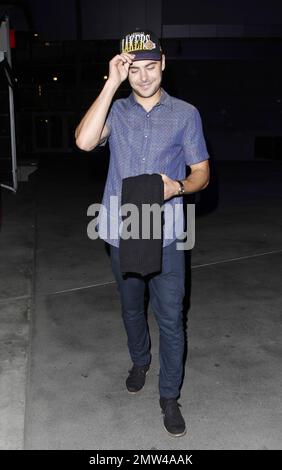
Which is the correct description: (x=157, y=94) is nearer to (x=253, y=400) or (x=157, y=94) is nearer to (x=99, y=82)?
(x=253, y=400)

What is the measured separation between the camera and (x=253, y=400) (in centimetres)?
285

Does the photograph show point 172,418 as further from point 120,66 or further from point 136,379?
point 120,66

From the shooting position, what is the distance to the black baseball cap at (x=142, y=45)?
2.23 metres

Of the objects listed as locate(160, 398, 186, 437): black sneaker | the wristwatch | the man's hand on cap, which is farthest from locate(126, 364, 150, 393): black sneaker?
the man's hand on cap

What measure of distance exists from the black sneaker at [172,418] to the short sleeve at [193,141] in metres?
1.27

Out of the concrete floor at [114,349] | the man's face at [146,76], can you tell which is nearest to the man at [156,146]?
the man's face at [146,76]

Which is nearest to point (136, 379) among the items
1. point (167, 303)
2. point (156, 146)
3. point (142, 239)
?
point (167, 303)

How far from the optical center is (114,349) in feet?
11.4

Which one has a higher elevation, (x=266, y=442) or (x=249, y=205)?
(x=266, y=442)

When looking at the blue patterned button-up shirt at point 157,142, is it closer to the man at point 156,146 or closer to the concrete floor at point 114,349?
the man at point 156,146

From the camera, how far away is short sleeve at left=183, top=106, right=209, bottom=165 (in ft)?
7.63

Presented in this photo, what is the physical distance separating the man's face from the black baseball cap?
26 mm
